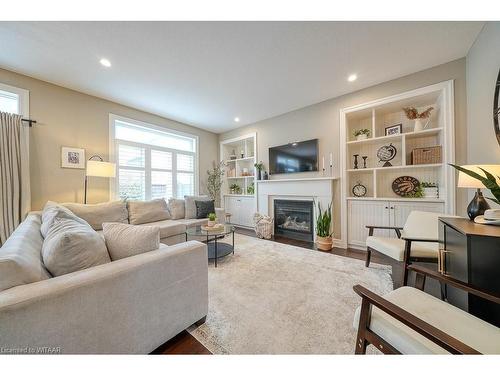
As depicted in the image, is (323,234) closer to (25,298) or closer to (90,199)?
(25,298)

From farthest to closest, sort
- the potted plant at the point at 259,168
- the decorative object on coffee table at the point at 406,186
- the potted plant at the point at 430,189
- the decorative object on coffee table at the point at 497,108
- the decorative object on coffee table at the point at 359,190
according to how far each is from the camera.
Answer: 1. the potted plant at the point at 259,168
2. the decorative object on coffee table at the point at 359,190
3. the decorative object on coffee table at the point at 406,186
4. the potted plant at the point at 430,189
5. the decorative object on coffee table at the point at 497,108

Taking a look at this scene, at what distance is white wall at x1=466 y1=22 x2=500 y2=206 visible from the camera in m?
1.70

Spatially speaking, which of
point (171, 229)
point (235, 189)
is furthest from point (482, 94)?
point (235, 189)

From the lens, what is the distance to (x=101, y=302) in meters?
0.90

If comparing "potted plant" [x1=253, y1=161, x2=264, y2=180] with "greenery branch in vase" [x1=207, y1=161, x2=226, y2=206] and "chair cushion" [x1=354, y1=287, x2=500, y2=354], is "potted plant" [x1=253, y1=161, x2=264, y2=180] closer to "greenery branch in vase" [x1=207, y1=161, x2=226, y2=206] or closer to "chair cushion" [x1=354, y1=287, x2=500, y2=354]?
"greenery branch in vase" [x1=207, y1=161, x2=226, y2=206]

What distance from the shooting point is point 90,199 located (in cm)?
315

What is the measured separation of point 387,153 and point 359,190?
72cm

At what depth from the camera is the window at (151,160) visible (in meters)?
3.54

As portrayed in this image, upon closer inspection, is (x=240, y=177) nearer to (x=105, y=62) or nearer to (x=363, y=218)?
(x=363, y=218)

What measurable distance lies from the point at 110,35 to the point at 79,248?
2.07 meters

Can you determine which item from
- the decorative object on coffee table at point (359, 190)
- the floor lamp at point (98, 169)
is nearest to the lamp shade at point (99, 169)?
the floor lamp at point (98, 169)

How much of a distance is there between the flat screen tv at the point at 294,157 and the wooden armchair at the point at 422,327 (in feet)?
8.93

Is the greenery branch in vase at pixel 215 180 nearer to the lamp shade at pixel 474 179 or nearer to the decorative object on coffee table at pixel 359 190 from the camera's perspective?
the decorative object on coffee table at pixel 359 190
